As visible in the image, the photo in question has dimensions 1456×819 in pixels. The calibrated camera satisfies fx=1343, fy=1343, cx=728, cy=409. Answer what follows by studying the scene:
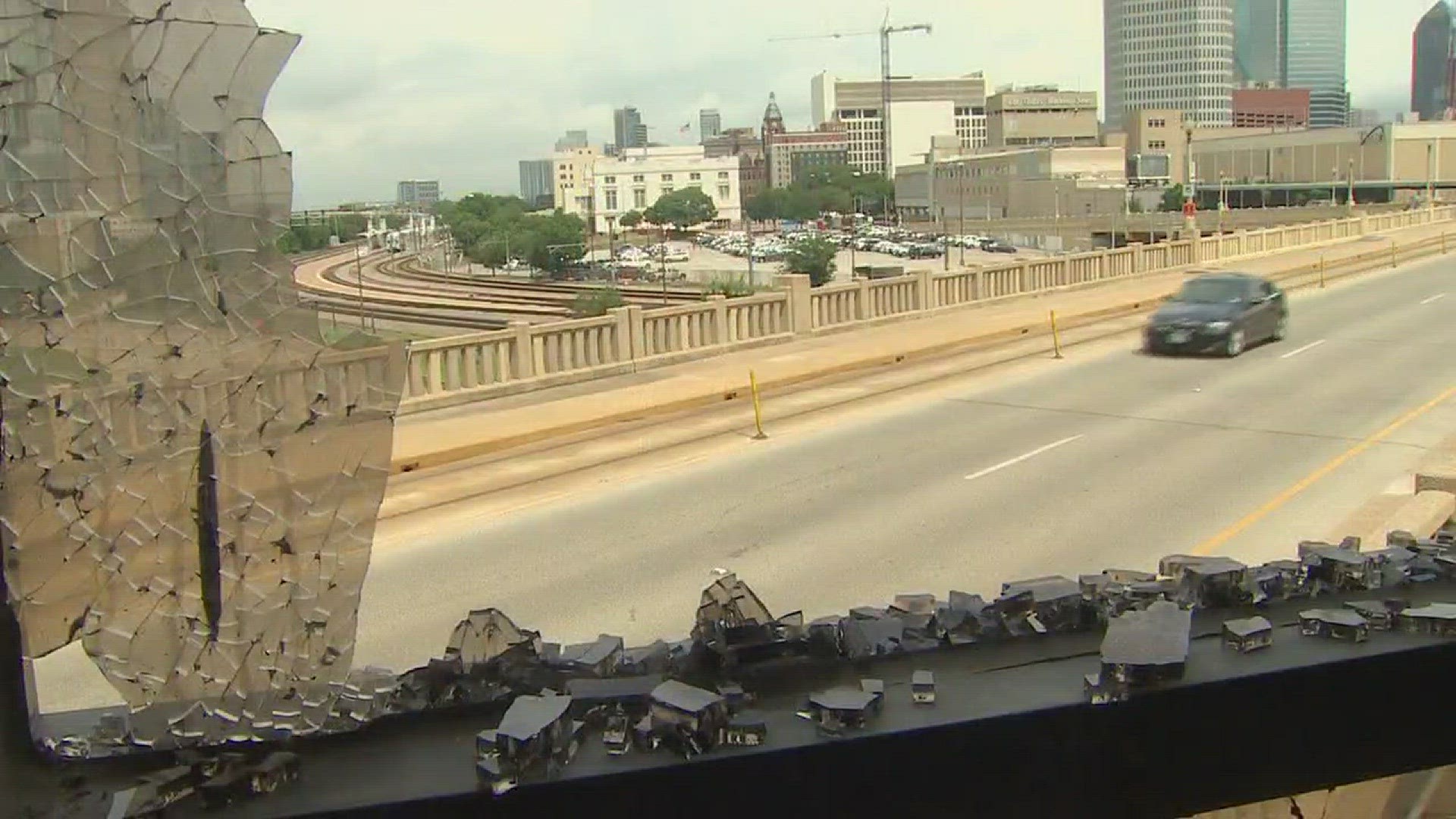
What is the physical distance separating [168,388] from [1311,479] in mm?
13363

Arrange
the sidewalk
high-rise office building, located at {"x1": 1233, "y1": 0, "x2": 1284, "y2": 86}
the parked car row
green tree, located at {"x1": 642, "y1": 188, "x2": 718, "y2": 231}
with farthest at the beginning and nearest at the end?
green tree, located at {"x1": 642, "y1": 188, "x2": 718, "y2": 231} → the parked car row → the sidewalk → high-rise office building, located at {"x1": 1233, "y1": 0, "x2": 1284, "y2": 86}

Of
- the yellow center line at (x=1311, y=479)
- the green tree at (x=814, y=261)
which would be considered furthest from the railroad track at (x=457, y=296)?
the yellow center line at (x=1311, y=479)

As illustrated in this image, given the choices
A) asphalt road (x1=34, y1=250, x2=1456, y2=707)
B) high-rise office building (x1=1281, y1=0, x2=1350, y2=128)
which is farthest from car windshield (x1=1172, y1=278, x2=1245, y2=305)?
high-rise office building (x1=1281, y1=0, x2=1350, y2=128)

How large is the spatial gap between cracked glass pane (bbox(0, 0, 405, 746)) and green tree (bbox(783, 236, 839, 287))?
37.0 meters

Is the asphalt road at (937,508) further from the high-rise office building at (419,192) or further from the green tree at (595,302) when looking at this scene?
the green tree at (595,302)

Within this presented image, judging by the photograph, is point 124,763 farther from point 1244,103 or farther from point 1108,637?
point 1244,103

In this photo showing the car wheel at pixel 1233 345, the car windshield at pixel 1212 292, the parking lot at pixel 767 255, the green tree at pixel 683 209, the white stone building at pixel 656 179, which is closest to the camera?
the car wheel at pixel 1233 345

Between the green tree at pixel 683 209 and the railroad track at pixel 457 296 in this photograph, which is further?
the green tree at pixel 683 209

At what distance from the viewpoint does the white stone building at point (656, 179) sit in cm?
5669

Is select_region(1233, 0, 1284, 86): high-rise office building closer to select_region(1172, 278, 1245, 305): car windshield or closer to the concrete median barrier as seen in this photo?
the concrete median barrier

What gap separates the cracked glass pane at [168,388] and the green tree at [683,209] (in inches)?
2406

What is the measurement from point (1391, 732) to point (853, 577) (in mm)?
7869

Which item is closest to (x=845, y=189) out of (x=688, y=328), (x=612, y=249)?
(x=612, y=249)

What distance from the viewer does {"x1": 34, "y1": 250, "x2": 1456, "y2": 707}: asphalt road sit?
10.0m
